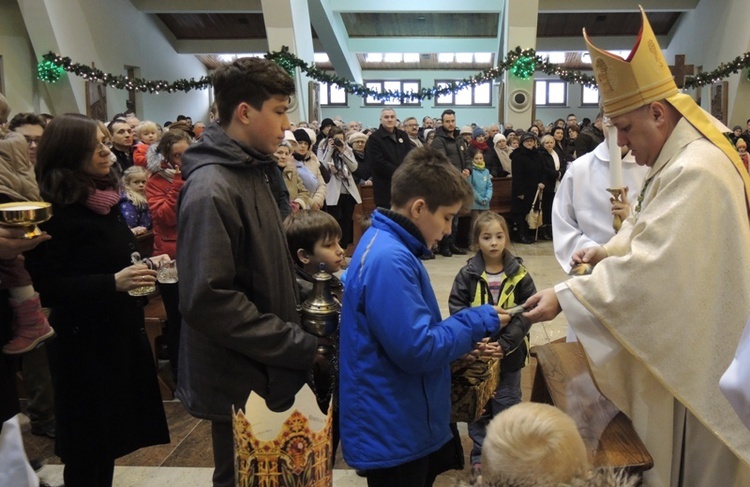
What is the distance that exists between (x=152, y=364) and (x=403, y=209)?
1.19m

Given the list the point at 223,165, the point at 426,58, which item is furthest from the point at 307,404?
the point at 426,58

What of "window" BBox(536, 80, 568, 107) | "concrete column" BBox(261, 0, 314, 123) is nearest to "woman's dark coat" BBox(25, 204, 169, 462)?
"concrete column" BBox(261, 0, 314, 123)

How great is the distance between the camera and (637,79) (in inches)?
85.3

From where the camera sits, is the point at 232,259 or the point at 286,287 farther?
the point at 286,287

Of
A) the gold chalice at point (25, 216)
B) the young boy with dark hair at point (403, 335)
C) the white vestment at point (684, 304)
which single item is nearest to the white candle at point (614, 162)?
the white vestment at point (684, 304)

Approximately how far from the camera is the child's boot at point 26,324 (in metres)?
1.89

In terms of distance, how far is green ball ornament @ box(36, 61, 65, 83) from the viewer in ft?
40.1

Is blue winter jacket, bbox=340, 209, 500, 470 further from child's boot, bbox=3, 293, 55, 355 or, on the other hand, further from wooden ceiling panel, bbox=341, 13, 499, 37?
wooden ceiling panel, bbox=341, 13, 499, 37

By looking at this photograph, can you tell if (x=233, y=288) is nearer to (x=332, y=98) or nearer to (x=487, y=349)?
(x=487, y=349)

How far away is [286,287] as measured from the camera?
6.45 feet

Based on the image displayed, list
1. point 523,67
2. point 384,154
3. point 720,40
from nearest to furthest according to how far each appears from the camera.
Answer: point 384,154 → point 523,67 → point 720,40

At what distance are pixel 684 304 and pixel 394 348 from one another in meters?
0.84

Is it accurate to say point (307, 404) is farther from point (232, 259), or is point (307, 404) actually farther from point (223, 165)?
point (223, 165)

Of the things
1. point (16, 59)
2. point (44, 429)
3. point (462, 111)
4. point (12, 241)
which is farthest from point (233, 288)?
point (462, 111)
